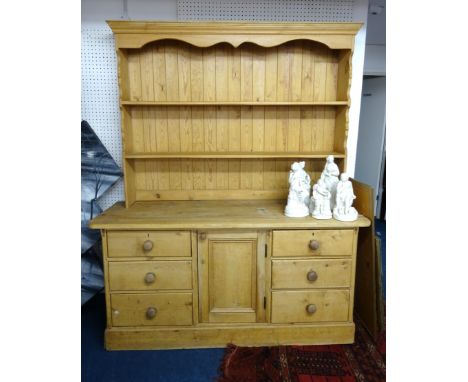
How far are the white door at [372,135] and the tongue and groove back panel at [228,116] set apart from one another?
87.6 inches

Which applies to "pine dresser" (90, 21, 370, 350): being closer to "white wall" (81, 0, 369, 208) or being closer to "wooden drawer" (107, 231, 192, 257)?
"wooden drawer" (107, 231, 192, 257)

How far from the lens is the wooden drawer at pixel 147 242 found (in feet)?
6.60

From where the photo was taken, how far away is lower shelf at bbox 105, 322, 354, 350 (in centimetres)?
213

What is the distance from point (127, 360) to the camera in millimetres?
2072

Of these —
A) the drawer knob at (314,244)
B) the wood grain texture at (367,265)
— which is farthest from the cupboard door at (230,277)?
the wood grain texture at (367,265)

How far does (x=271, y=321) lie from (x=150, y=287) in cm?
80

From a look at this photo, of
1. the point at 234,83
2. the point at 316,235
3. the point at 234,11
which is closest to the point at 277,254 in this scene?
the point at 316,235

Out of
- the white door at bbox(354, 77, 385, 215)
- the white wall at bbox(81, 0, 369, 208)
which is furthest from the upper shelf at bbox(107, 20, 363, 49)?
the white door at bbox(354, 77, 385, 215)

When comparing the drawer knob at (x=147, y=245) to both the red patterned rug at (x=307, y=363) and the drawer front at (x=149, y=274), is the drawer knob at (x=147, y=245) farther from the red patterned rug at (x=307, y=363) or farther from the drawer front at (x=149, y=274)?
the red patterned rug at (x=307, y=363)

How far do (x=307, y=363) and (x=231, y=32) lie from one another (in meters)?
2.07

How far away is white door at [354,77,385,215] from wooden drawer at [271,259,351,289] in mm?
2459

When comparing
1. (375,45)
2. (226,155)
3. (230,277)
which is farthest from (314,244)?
(375,45)

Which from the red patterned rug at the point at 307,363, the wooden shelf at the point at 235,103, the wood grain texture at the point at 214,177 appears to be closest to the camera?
the red patterned rug at the point at 307,363

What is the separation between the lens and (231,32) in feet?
6.77
